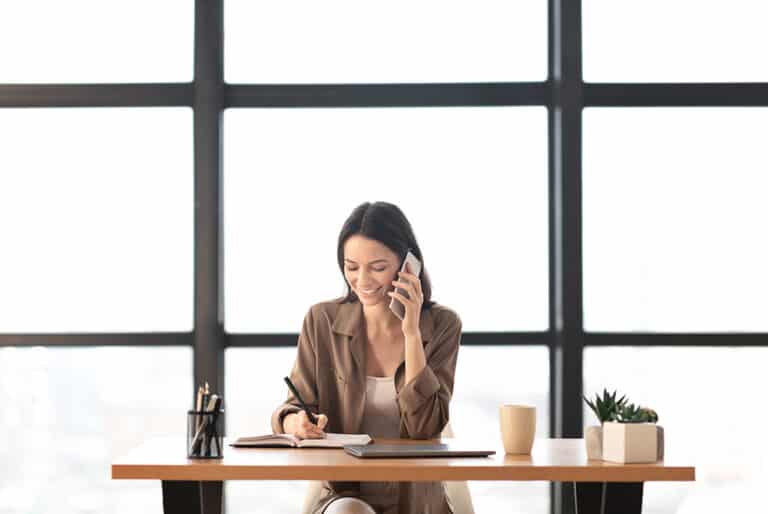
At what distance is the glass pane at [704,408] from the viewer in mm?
4066

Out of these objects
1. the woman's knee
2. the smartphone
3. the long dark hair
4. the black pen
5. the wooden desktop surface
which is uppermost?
the long dark hair

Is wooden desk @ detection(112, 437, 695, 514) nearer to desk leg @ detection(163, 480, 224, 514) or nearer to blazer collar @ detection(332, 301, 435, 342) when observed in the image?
desk leg @ detection(163, 480, 224, 514)

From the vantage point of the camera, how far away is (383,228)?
3045 millimetres

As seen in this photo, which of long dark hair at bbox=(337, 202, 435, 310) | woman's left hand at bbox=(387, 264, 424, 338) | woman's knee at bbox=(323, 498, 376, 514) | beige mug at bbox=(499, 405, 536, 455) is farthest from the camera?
long dark hair at bbox=(337, 202, 435, 310)

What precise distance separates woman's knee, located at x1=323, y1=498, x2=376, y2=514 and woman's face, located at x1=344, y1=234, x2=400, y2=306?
1.90 ft

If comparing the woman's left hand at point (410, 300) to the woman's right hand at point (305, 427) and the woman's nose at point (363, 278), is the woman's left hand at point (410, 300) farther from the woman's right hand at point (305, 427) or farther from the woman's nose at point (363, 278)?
the woman's right hand at point (305, 427)

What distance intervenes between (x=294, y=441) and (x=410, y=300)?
538 millimetres

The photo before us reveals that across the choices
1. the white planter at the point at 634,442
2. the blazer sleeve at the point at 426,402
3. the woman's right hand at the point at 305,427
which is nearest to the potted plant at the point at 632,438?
the white planter at the point at 634,442

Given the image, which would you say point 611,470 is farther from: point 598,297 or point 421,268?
point 598,297

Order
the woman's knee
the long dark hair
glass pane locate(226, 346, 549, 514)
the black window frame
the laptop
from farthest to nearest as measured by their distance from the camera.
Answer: glass pane locate(226, 346, 549, 514)
the black window frame
the long dark hair
the woman's knee
the laptop

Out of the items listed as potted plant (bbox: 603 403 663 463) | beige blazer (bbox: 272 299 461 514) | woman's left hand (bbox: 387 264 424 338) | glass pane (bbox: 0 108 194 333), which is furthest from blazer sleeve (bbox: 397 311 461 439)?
glass pane (bbox: 0 108 194 333)
